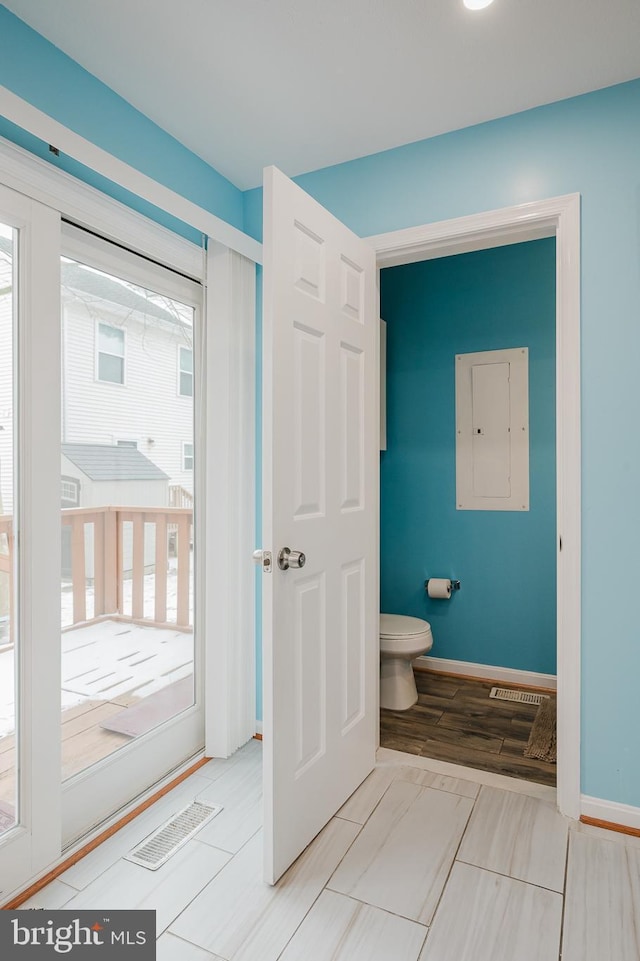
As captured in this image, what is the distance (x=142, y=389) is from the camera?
2.18m

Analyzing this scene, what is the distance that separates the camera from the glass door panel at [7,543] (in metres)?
1.60

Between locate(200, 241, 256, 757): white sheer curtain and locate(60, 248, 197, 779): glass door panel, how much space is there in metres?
0.09

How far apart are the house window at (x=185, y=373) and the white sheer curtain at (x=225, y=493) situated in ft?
0.22

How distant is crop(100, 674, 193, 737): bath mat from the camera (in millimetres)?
2072

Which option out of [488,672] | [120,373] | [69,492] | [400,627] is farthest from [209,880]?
[488,672]

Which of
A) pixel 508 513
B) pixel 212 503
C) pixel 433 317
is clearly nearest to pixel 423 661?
pixel 508 513

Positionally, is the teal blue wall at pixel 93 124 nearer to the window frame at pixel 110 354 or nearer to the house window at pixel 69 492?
the window frame at pixel 110 354

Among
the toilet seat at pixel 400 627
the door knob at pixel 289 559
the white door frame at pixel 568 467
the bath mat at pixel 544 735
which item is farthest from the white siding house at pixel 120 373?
the bath mat at pixel 544 735

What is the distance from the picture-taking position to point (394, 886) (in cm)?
167

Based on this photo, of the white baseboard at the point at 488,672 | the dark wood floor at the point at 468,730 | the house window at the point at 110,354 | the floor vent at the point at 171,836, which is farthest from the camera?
the white baseboard at the point at 488,672

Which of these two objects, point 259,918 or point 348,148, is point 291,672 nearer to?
point 259,918

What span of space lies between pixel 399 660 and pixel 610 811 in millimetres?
1154

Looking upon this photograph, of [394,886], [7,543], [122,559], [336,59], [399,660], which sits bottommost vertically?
[394,886]

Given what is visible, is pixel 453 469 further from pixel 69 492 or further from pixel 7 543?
pixel 7 543
